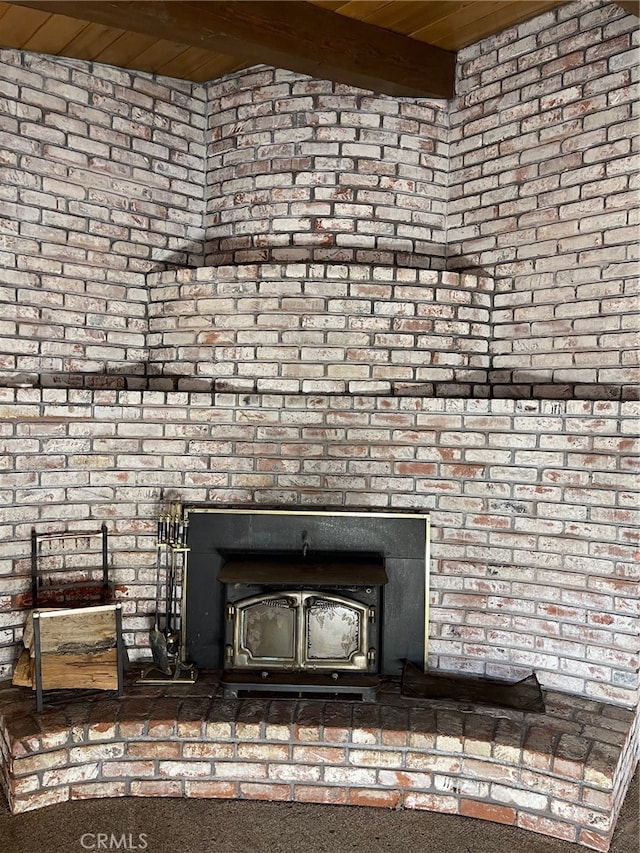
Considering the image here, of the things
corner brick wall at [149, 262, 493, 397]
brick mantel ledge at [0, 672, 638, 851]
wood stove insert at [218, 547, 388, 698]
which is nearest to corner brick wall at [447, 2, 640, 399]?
corner brick wall at [149, 262, 493, 397]

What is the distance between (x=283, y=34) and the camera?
257 centimetres

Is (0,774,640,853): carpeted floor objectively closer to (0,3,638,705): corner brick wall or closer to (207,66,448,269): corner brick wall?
(0,3,638,705): corner brick wall

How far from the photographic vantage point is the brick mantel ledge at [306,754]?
2.28m

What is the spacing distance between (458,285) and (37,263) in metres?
1.85

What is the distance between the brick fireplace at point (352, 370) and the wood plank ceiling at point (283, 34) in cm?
12

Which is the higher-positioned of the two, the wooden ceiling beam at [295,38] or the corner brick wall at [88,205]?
the wooden ceiling beam at [295,38]

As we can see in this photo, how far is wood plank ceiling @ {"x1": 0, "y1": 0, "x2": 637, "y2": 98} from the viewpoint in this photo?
7.89ft

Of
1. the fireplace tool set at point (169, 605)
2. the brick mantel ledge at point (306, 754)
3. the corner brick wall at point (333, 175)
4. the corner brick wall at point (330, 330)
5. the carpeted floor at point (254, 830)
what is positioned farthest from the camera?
the corner brick wall at point (333, 175)

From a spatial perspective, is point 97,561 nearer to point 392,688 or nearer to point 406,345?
point 392,688

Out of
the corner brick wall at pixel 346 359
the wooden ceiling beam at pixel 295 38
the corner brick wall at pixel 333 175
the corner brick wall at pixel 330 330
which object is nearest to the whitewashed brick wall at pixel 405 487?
the corner brick wall at pixel 346 359

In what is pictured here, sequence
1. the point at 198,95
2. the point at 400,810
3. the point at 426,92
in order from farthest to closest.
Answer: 1. the point at 198,95
2. the point at 426,92
3. the point at 400,810

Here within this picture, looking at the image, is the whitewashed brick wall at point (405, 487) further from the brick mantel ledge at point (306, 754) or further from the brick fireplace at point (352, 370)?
the brick mantel ledge at point (306, 754)

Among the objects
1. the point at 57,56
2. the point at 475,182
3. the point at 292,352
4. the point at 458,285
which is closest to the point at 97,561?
the point at 292,352

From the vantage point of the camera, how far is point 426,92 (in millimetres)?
3033
